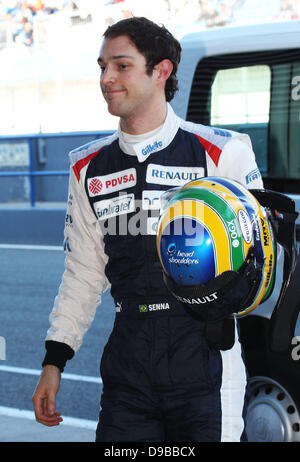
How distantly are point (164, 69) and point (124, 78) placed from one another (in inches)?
6.3

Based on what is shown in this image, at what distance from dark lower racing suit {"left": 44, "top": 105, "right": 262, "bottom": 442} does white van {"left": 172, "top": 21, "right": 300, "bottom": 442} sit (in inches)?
48.9

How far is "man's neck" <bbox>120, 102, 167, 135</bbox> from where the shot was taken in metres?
2.37

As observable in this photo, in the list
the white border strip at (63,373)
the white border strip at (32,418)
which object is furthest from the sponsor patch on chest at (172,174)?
the white border strip at (63,373)

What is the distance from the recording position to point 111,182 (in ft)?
7.84

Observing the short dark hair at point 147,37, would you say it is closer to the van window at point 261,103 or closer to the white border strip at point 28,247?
the van window at point 261,103

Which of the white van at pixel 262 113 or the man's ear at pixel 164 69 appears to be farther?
the white van at pixel 262 113

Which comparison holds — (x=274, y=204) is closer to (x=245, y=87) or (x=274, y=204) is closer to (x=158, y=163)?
(x=158, y=163)

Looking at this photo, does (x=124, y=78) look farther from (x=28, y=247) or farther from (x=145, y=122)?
(x=28, y=247)

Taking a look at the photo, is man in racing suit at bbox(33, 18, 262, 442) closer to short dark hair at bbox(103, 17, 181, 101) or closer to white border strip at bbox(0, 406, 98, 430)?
short dark hair at bbox(103, 17, 181, 101)

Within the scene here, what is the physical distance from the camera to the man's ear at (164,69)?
7.84ft

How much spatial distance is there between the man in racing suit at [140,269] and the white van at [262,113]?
1.24 metres

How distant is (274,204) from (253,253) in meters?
0.19

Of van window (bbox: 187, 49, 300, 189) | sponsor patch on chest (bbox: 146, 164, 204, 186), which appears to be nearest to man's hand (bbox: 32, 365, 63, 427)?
sponsor patch on chest (bbox: 146, 164, 204, 186)

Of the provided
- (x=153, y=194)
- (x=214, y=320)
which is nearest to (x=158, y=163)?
(x=153, y=194)
